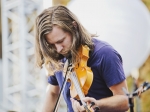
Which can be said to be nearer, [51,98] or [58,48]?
[58,48]

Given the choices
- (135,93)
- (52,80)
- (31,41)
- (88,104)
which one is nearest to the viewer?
(135,93)

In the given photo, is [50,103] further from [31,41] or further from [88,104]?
[31,41]

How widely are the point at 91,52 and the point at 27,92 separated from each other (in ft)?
2.02

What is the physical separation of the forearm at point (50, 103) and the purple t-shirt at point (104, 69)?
0.16 metres

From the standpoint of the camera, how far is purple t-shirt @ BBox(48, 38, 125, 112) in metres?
1.93

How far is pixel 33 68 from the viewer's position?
7.89ft

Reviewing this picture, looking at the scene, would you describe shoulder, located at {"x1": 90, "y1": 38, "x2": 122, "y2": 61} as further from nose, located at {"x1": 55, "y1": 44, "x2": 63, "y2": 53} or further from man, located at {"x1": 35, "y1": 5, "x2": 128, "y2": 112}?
nose, located at {"x1": 55, "y1": 44, "x2": 63, "y2": 53}

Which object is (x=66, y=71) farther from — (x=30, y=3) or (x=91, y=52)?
(x=30, y=3)

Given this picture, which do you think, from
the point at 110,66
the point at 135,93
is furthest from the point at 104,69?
the point at 135,93

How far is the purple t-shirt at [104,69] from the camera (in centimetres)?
193

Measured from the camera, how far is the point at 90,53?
195cm

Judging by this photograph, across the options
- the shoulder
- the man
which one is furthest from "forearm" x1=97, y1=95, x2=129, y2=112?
the shoulder

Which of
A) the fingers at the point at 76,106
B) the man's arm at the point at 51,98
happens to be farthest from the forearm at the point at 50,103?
the fingers at the point at 76,106

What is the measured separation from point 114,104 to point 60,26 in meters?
0.41
